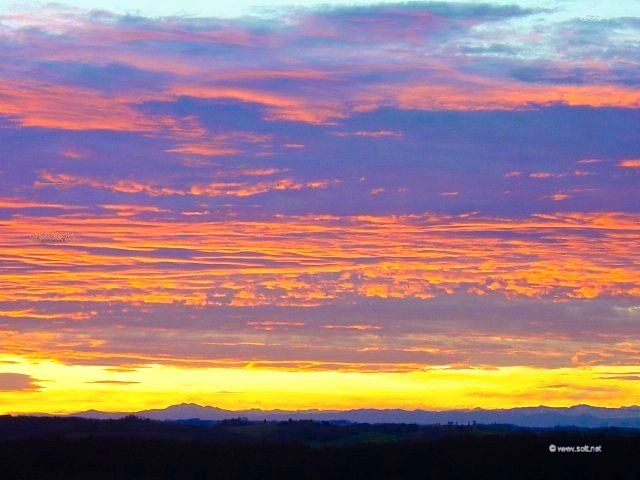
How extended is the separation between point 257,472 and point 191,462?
14.9 ft

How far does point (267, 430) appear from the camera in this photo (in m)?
92.7

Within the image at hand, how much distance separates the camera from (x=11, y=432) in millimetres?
90625

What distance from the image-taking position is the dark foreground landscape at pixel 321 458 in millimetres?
61125

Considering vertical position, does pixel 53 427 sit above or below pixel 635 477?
above

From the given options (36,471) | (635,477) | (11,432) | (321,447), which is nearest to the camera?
(635,477)

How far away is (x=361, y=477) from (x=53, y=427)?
35.3 meters

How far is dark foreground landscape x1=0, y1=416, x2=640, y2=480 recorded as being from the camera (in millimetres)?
61125

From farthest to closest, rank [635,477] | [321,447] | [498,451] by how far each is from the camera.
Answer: [321,447] < [498,451] < [635,477]

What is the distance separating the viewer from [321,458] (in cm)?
6850

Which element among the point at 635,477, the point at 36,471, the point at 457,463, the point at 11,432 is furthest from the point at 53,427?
the point at 635,477

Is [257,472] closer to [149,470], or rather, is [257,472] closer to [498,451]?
[149,470]

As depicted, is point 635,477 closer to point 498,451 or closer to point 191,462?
point 498,451

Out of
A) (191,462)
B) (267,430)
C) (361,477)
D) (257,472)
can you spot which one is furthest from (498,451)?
(267,430)

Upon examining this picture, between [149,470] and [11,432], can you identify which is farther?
[11,432]
